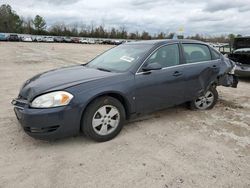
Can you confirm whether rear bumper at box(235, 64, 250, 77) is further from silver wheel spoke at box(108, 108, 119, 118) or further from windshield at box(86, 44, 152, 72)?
silver wheel spoke at box(108, 108, 119, 118)

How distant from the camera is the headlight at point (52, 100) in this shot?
10.1ft

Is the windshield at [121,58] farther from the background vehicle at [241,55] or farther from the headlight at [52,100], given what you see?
the background vehicle at [241,55]

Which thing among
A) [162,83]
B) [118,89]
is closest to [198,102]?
[162,83]

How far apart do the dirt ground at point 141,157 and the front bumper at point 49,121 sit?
29cm

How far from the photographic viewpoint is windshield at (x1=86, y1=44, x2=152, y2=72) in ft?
12.9

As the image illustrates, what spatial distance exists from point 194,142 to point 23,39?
57.3 metres

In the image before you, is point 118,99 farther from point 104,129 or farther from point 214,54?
point 214,54

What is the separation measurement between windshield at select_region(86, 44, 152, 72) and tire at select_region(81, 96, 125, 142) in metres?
0.66

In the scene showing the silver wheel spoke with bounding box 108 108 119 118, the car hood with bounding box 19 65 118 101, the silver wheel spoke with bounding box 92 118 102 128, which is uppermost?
the car hood with bounding box 19 65 118 101

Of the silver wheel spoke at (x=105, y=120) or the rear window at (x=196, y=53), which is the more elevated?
the rear window at (x=196, y=53)

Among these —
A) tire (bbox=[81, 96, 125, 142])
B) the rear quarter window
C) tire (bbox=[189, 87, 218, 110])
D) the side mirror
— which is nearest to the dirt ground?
tire (bbox=[81, 96, 125, 142])

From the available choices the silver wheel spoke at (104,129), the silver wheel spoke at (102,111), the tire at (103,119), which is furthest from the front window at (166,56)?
the silver wheel spoke at (104,129)

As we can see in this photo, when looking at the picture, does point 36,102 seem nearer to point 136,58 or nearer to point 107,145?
point 107,145

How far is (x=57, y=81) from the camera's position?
3498 mm
